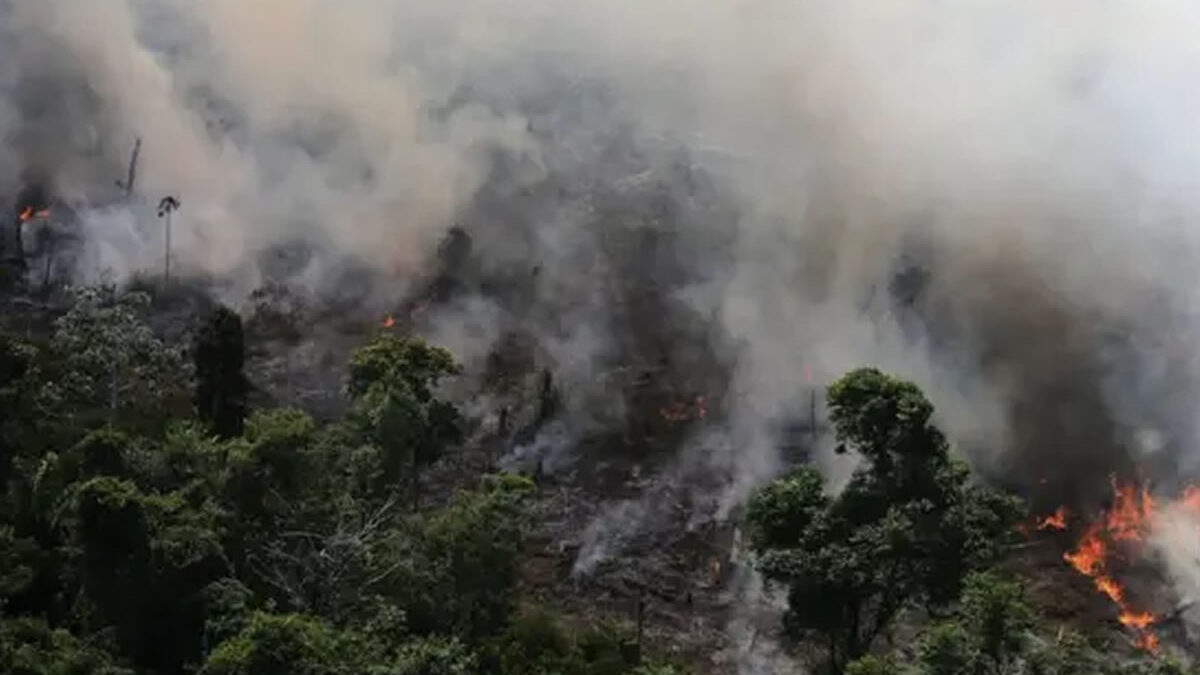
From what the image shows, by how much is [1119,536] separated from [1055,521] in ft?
6.20

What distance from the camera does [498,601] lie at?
32812mm

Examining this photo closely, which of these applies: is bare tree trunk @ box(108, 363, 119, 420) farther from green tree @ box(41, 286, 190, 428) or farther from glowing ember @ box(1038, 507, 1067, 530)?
glowing ember @ box(1038, 507, 1067, 530)

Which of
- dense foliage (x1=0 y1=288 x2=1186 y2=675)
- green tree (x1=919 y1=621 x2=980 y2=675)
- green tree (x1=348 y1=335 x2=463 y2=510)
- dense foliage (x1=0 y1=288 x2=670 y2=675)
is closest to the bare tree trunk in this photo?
dense foliage (x1=0 y1=288 x2=670 y2=675)

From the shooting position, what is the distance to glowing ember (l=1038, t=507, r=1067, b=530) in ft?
144

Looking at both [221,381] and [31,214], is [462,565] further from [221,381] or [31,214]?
[31,214]

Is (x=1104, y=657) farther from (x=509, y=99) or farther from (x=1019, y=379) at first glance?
(x=509, y=99)

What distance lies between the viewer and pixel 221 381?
43.6 meters

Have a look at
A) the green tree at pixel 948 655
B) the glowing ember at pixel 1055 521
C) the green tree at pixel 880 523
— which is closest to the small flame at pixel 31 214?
the green tree at pixel 880 523

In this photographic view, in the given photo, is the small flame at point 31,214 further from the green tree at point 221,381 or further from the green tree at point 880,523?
the green tree at point 880,523

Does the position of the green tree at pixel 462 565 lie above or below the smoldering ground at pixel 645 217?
below

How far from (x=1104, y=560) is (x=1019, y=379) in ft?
31.7

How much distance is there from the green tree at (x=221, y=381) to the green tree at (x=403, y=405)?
5377 mm

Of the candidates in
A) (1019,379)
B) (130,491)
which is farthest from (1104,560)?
(130,491)

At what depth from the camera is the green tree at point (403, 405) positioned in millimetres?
36531
